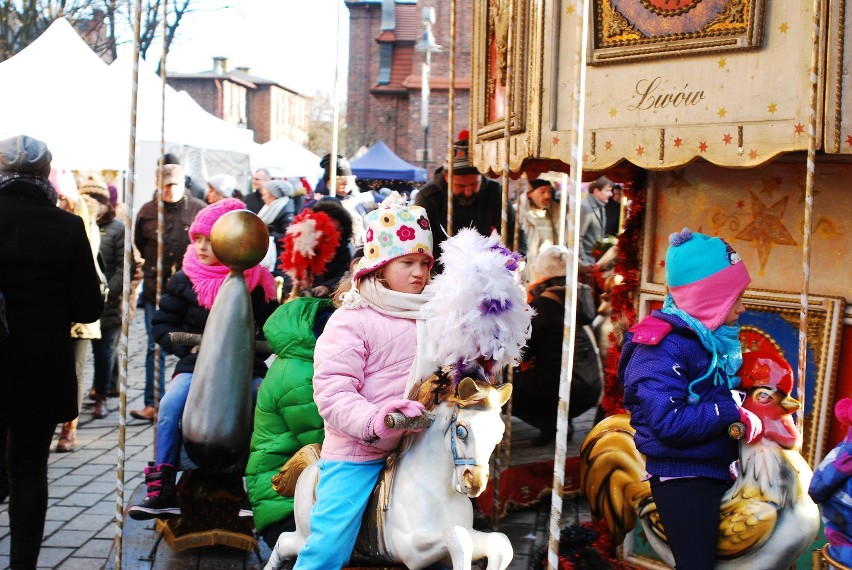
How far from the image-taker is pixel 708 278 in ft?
12.0

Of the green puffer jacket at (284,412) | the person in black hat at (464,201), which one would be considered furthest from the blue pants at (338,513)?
the person in black hat at (464,201)

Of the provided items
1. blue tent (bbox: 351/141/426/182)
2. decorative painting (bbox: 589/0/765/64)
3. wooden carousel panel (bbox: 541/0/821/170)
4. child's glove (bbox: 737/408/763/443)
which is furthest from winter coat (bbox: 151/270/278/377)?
blue tent (bbox: 351/141/426/182)

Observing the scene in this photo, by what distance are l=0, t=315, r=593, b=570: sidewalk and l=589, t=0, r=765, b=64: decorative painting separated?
274 cm

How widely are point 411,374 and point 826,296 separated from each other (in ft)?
8.22

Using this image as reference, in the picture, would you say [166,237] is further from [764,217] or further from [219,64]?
[219,64]

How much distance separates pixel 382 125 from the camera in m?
43.8

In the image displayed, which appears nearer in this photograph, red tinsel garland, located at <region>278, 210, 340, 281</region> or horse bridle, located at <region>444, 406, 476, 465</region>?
horse bridle, located at <region>444, 406, 476, 465</region>

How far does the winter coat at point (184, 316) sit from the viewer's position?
5797 millimetres

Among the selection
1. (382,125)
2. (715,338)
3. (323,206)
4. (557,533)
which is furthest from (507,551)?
(382,125)

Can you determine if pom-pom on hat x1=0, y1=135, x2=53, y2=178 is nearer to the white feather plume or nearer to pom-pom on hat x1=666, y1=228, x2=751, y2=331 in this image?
the white feather plume

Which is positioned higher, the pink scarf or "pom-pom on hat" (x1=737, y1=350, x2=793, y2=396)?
the pink scarf

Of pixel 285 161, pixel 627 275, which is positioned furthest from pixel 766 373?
pixel 285 161

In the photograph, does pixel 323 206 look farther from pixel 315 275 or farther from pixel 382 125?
pixel 382 125

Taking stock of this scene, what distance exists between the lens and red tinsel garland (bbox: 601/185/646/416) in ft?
19.6
